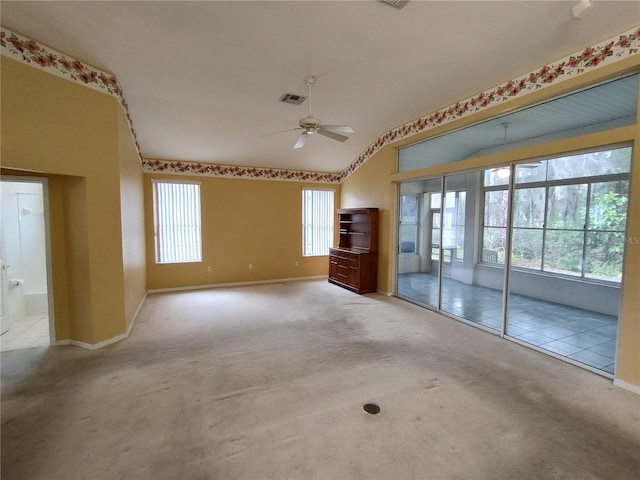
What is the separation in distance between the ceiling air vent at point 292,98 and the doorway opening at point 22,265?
129 inches

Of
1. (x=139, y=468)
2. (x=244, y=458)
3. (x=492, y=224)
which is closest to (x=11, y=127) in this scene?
(x=139, y=468)

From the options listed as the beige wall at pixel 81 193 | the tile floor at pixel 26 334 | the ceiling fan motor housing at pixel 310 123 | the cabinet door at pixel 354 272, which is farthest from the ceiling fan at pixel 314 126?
the tile floor at pixel 26 334

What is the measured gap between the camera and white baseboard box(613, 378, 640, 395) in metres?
2.58

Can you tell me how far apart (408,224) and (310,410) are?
13.5 ft

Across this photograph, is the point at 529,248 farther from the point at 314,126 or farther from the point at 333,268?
the point at 333,268

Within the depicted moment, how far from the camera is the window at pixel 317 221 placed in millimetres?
7336

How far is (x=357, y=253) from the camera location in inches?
236

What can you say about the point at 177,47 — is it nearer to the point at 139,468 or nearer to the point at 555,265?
the point at 139,468

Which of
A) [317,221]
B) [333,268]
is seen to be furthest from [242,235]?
[333,268]

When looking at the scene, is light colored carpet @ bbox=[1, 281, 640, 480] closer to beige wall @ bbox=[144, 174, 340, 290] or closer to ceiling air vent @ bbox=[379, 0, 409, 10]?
beige wall @ bbox=[144, 174, 340, 290]

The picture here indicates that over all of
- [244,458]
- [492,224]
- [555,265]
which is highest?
[492,224]

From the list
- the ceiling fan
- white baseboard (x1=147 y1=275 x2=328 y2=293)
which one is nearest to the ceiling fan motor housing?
the ceiling fan

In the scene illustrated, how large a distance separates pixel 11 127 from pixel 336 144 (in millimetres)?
4623

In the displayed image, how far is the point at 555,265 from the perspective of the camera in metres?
4.24
